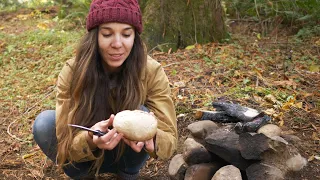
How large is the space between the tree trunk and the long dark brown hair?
2608 mm

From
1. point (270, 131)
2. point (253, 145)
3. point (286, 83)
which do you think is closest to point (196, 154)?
point (253, 145)

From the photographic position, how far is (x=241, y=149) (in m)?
2.23

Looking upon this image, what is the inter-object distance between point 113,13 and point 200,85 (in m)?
1.87

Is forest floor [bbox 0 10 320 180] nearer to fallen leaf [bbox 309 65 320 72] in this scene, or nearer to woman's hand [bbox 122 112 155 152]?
fallen leaf [bbox 309 65 320 72]

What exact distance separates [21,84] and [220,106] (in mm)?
2957

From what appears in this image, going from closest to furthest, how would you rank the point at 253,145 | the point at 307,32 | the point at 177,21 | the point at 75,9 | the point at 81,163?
1. the point at 253,145
2. the point at 81,163
3. the point at 177,21
4. the point at 307,32
5. the point at 75,9

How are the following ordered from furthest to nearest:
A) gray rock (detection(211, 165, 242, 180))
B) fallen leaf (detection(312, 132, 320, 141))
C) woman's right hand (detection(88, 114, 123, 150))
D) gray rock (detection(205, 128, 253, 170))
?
fallen leaf (detection(312, 132, 320, 141)), gray rock (detection(205, 128, 253, 170)), gray rock (detection(211, 165, 242, 180)), woman's right hand (detection(88, 114, 123, 150))

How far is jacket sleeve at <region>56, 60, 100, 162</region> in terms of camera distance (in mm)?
2146

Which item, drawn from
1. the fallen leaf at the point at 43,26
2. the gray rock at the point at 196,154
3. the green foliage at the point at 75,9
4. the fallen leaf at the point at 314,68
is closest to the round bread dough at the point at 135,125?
the gray rock at the point at 196,154

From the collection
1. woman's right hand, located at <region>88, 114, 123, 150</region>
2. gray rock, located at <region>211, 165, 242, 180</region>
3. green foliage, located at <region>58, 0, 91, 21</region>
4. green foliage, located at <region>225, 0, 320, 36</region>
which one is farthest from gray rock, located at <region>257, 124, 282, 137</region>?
green foliage, located at <region>58, 0, 91, 21</region>

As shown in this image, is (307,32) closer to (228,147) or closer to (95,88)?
(228,147)

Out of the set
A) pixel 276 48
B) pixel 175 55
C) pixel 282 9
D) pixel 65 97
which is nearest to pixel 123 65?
pixel 65 97

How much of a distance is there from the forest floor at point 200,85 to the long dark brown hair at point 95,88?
2.55 feet

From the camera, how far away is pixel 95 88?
2.22 meters
